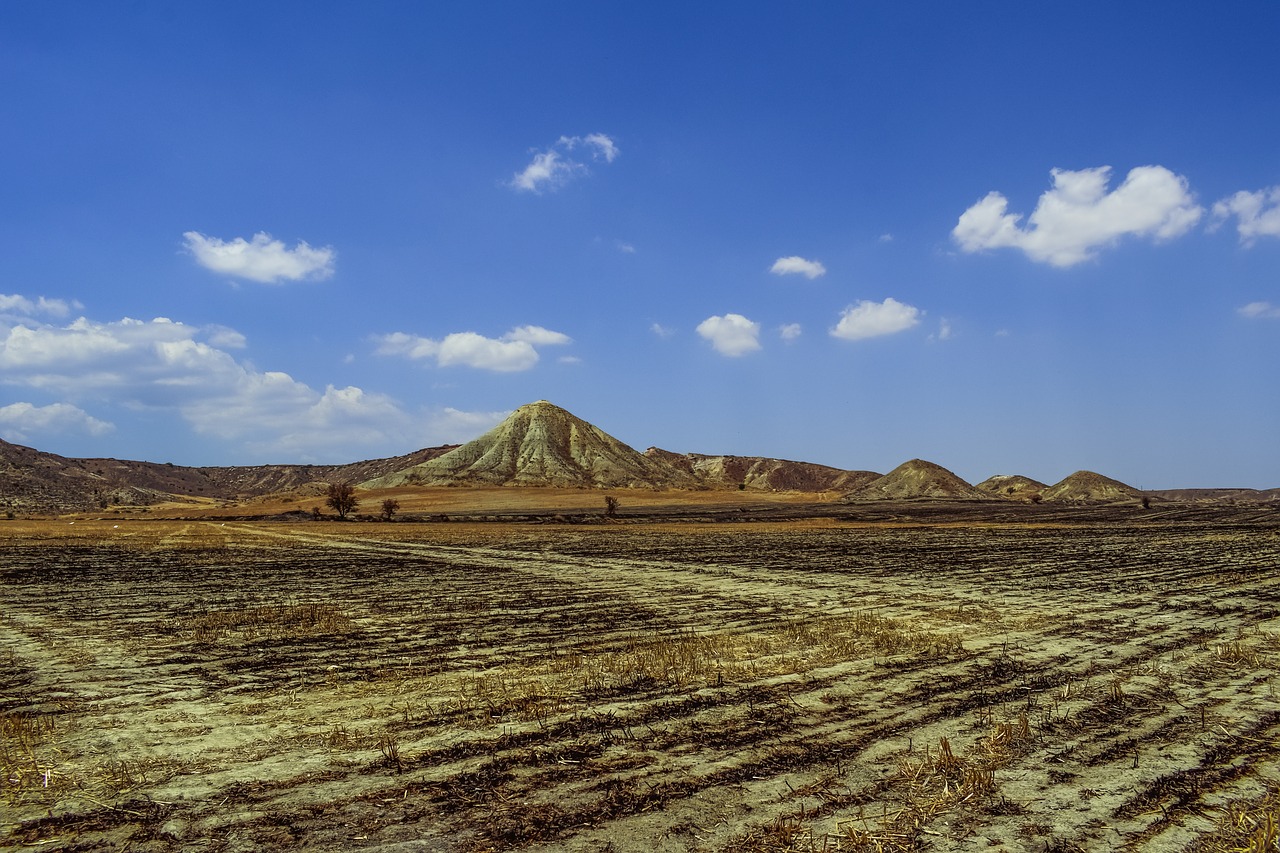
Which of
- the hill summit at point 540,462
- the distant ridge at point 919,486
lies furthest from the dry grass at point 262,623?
the hill summit at point 540,462

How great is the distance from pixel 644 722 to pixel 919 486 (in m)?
154

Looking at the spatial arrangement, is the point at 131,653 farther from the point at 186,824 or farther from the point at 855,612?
the point at 855,612

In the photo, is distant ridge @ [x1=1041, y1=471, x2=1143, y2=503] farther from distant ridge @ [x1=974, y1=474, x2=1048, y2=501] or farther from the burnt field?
the burnt field

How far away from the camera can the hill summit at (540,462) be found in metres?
163

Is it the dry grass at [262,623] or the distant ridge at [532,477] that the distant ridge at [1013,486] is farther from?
the dry grass at [262,623]

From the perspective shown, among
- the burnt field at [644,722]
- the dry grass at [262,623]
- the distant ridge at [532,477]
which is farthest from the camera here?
the distant ridge at [532,477]

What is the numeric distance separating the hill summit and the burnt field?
14517 cm

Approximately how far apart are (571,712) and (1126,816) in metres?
4.85

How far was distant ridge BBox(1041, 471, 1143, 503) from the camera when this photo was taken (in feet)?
519

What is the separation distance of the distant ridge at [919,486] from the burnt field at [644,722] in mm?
135993

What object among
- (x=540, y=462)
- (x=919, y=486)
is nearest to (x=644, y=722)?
(x=919, y=486)

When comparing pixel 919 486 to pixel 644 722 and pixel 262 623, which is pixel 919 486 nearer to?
pixel 262 623

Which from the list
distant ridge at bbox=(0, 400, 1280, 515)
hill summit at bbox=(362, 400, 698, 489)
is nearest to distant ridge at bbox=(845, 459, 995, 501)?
distant ridge at bbox=(0, 400, 1280, 515)

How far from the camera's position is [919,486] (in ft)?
495
